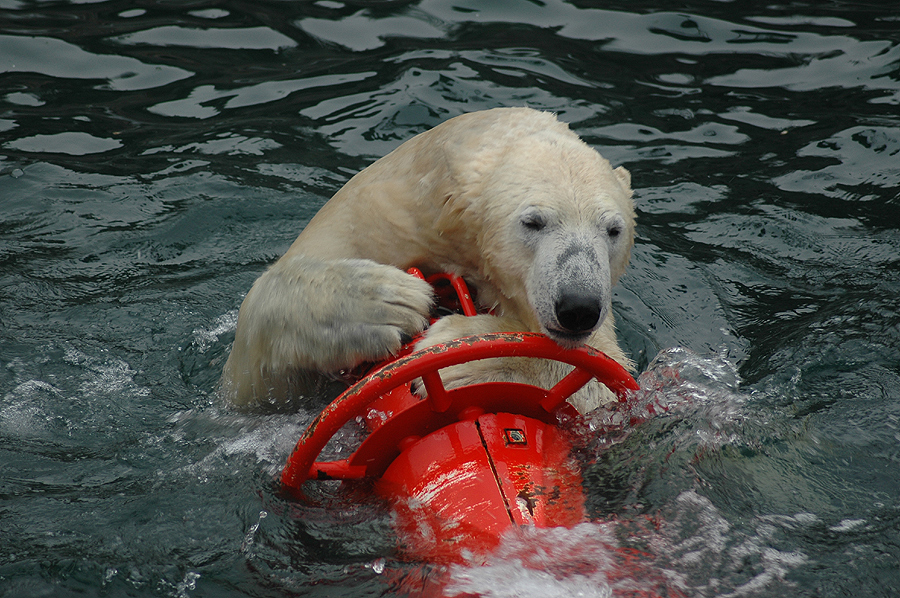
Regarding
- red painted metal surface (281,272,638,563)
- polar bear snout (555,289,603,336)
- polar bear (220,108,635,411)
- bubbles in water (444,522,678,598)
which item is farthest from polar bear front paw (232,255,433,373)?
bubbles in water (444,522,678,598)

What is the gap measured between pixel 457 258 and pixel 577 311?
71cm

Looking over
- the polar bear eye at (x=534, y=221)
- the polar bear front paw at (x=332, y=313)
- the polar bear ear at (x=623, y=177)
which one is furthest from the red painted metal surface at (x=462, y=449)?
the polar bear ear at (x=623, y=177)

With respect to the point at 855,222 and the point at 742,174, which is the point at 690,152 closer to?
the point at 742,174

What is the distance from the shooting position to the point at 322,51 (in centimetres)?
693

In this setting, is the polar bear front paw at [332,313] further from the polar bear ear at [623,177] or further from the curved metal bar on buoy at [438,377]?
the polar bear ear at [623,177]

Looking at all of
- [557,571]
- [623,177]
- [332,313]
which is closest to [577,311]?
[557,571]

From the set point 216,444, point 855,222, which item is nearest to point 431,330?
point 216,444

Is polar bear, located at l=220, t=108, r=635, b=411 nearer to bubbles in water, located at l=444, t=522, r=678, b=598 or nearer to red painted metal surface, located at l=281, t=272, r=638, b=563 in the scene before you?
red painted metal surface, located at l=281, t=272, r=638, b=563

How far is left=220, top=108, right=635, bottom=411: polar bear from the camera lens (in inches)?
97.9

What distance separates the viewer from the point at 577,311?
2275 millimetres

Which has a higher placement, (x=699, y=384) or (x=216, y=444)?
(x=699, y=384)

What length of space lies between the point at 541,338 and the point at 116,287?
2884mm

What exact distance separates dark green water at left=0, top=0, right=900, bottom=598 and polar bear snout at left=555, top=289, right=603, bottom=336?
1.60 feet

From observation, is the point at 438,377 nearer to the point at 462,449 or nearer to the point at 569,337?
the point at 462,449
